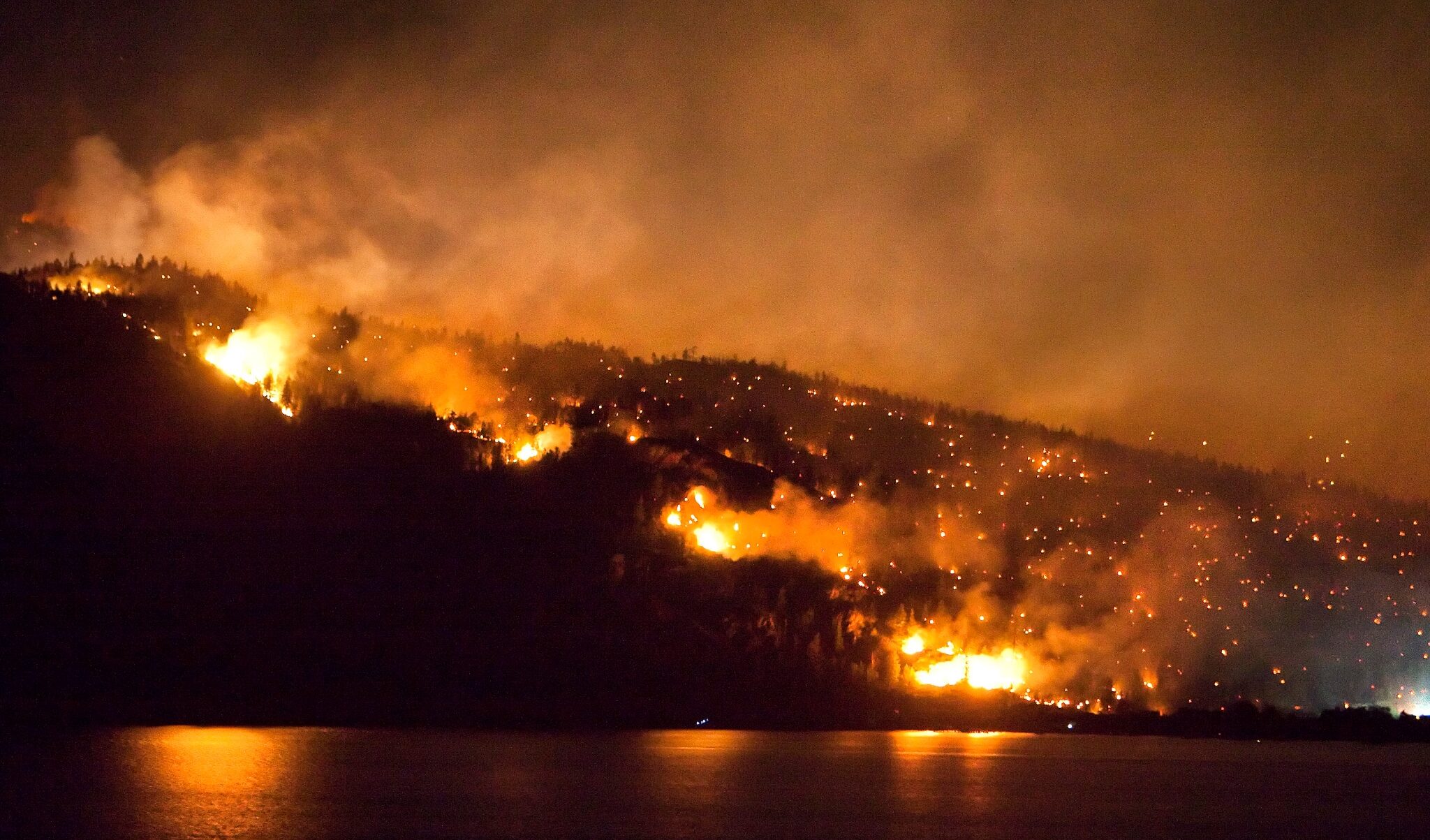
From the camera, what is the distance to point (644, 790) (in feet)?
148

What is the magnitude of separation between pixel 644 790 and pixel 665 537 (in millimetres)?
45760

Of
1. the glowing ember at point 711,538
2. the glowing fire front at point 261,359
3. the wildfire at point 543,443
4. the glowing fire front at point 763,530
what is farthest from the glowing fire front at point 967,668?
the glowing fire front at point 261,359

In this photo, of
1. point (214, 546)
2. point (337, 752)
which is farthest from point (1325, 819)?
point (214, 546)

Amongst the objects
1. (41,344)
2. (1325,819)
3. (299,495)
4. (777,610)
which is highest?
(41,344)

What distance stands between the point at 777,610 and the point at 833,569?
10.2 meters

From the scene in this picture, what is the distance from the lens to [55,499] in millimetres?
76938

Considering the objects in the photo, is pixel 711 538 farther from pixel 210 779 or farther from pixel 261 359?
pixel 210 779

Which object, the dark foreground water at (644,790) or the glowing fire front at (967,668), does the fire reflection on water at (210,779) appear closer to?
the dark foreground water at (644,790)

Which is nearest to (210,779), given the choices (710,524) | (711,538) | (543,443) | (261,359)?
(711,538)

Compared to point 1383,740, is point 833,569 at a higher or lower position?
higher

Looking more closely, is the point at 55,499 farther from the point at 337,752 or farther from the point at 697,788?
the point at 697,788

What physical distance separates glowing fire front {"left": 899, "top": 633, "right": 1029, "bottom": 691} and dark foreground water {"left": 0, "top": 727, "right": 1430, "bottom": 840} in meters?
16.3

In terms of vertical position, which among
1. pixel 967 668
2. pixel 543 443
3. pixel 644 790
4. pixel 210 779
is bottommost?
pixel 210 779

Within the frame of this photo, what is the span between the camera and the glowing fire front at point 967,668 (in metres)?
87.5
